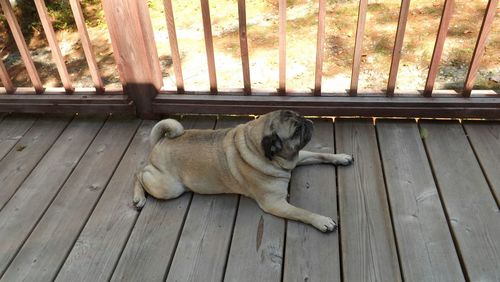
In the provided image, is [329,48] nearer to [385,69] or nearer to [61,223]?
[385,69]

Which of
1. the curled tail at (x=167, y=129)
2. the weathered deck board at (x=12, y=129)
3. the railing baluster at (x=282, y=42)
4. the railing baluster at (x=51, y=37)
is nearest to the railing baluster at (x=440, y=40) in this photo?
the railing baluster at (x=282, y=42)

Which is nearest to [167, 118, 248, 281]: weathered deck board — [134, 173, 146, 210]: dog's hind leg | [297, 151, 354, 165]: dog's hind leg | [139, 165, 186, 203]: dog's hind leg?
[139, 165, 186, 203]: dog's hind leg

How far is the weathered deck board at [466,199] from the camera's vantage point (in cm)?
243

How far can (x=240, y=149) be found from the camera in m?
2.76

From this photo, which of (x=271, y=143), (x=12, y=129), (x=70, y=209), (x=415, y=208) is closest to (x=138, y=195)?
(x=70, y=209)

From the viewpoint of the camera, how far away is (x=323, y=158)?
3131mm

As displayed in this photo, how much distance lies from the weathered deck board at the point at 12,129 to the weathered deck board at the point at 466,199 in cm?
334

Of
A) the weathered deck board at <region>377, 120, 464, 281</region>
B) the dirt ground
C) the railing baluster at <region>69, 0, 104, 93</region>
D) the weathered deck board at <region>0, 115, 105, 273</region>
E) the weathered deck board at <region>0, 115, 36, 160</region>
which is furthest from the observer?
the dirt ground

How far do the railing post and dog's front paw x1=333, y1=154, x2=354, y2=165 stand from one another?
Result: 62.2 inches

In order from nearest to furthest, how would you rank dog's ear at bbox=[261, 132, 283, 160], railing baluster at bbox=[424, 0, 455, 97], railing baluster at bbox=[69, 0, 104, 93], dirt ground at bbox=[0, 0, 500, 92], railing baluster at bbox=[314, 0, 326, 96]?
1. dog's ear at bbox=[261, 132, 283, 160]
2. railing baluster at bbox=[424, 0, 455, 97]
3. railing baluster at bbox=[314, 0, 326, 96]
4. railing baluster at bbox=[69, 0, 104, 93]
5. dirt ground at bbox=[0, 0, 500, 92]

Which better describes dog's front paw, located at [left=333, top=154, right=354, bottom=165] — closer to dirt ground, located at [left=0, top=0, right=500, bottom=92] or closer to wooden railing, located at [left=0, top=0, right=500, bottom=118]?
wooden railing, located at [left=0, top=0, right=500, bottom=118]

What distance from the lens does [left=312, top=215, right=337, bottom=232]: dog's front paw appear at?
2.62 m

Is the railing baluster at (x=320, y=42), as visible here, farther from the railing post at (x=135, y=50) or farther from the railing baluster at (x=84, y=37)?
the railing baluster at (x=84, y=37)

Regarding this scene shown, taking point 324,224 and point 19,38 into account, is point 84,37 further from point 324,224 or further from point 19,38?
point 324,224
